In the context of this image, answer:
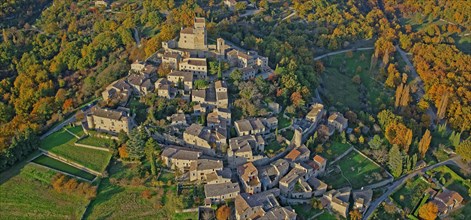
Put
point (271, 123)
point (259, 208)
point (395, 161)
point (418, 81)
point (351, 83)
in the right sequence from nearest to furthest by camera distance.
Result: point (259, 208) → point (395, 161) → point (271, 123) → point (351, 83) → point (418, 81)

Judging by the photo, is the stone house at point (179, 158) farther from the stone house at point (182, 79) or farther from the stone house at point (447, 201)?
the stone house at point (447, 201)

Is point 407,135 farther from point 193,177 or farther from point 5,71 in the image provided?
point 5,71

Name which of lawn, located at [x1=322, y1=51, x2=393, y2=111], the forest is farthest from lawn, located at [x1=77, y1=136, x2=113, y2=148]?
lawn, located at [x1=322, y1=51, x2=393, y2=111]

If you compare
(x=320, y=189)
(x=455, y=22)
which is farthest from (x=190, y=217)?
(x=455, y=22)

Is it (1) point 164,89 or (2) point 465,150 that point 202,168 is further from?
(2) point 465,150

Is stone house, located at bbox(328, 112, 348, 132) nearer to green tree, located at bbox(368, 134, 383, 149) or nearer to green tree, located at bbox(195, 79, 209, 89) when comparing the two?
green tree, located at bbox(368, 134, 383, 149)

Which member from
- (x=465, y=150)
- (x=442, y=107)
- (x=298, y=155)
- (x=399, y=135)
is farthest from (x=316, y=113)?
(x=442, y=107)

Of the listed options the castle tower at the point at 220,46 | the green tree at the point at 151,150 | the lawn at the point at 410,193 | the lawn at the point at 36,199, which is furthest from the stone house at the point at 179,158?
the lawn at the point at 410,193
